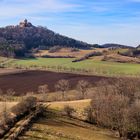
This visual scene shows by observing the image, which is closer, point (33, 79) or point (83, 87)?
point (83, 87)

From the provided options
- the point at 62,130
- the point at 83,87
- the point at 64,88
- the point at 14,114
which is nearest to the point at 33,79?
the point at 64,88

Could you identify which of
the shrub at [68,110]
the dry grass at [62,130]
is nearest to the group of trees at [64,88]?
the shrub at [68,110]

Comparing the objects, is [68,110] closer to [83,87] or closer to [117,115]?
[117,115]

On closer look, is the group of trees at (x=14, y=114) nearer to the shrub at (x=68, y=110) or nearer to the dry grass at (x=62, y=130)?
the dry grass at (x=62, y=130)

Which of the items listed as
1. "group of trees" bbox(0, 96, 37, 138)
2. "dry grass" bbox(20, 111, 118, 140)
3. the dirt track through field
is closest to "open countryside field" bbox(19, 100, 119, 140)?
"dry grass" bbox(20, 111, 118, 140)

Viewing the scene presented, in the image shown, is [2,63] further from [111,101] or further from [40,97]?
[111,101]

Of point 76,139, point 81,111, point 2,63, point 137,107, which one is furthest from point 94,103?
point 2,63

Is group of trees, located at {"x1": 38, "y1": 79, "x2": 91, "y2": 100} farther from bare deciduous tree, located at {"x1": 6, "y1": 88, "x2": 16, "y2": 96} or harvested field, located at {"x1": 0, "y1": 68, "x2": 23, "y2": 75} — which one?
harvested field, located at {"x1": 0, "y1": 68, "x2": 23, "y2": 75}
